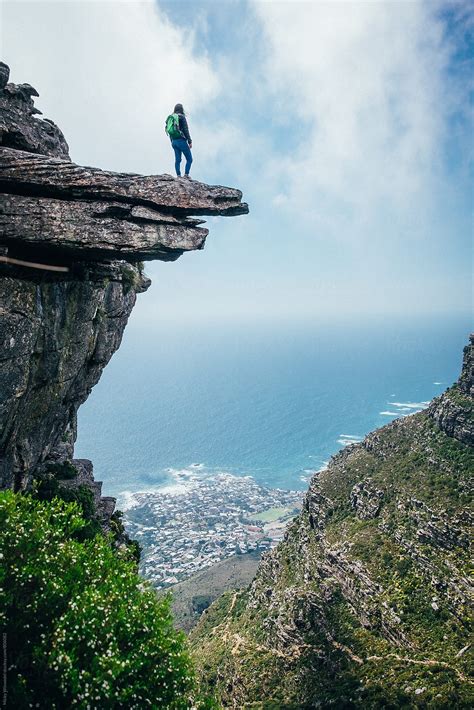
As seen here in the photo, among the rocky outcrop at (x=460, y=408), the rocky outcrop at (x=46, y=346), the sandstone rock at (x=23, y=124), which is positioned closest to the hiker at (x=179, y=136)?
the rocky outcrop at (x=46, y=346)

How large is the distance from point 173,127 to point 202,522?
147559 millimetres

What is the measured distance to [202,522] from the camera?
148875mm

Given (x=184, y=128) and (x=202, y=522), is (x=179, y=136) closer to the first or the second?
(x=184, y=128)

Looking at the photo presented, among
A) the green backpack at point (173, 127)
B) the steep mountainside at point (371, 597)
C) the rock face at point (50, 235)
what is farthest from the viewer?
the steep mountainside at point (371, 597)

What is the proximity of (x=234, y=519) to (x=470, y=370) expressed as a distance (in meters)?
113

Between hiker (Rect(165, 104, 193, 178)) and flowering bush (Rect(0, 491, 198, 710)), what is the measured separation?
19842 millimetres

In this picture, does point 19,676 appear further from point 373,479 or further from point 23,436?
point 373,479

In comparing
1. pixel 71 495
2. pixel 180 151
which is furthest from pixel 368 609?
pixel 180 151

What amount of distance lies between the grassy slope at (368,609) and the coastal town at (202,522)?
2242 inches

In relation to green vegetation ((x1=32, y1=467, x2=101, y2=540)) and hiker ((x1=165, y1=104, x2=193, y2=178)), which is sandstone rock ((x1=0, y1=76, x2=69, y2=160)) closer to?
hiker ((x1=165, y1=104, x2=193, y2=178))

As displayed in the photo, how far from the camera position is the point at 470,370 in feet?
227

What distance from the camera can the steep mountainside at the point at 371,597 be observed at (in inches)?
1532

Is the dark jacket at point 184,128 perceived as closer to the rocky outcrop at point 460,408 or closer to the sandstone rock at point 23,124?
the sandstone rock at point 23,124

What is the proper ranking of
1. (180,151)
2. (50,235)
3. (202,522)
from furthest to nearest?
(202,522), (180,151), (50,235)
